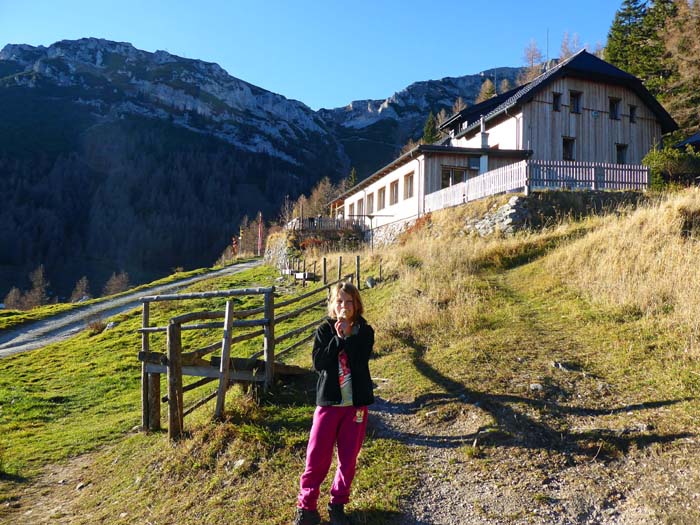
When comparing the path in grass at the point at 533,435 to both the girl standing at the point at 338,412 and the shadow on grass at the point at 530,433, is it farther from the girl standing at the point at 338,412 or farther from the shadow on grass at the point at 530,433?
the girl standing at the point at 338,412

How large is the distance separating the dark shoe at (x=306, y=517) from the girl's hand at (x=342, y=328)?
1.43 meters

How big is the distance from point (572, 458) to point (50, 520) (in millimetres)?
5638

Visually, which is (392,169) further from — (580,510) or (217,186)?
(217,186)

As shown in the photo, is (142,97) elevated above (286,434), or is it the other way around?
(142,97)

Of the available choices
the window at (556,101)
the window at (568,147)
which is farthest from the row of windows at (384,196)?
the window at (556,101)

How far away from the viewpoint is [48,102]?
156375 mm

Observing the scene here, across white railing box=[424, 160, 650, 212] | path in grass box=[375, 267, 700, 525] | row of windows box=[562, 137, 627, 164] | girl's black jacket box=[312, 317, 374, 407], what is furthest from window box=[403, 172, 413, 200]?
girl's black jacket box=[312, 317, 374, 407]

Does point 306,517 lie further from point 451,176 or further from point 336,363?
point 451,176

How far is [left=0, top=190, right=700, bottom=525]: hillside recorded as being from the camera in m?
4.06

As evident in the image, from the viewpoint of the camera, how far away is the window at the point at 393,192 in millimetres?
26984

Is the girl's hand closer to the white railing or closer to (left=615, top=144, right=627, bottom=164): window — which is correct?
the white railing

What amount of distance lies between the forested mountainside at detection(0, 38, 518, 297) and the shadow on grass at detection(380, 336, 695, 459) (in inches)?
3705

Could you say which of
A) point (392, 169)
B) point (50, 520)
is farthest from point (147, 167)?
point (50, 520)

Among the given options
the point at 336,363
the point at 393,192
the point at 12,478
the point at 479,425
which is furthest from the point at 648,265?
the point at 393,192
